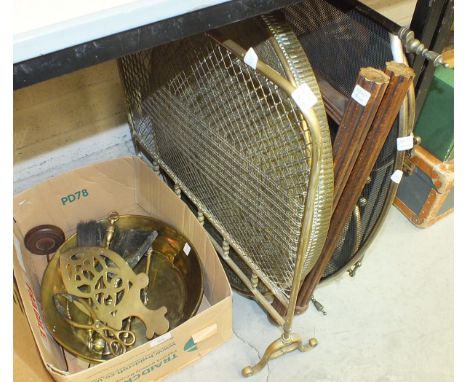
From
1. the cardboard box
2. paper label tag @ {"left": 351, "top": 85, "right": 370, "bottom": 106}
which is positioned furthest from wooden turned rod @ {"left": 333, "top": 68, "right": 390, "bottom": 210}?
the cardboard box

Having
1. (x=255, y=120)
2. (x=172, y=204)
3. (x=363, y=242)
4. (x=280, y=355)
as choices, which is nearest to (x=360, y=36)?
(x=255, y=120)

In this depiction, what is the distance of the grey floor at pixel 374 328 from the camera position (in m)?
1.21

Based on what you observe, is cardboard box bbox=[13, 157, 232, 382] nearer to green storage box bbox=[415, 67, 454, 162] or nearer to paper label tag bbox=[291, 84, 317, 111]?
paper label tag bbox=[291, 84, 317, 111]

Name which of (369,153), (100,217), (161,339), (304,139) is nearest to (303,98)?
(304,139)

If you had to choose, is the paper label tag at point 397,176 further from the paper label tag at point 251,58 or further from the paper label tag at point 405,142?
the paper label tag at point 251,58

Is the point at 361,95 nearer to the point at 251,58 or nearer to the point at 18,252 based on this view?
the point at 251,58

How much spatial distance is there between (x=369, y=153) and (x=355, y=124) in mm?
80

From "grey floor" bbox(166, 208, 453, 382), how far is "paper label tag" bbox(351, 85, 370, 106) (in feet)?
2.33

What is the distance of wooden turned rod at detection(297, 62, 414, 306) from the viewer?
0.74m

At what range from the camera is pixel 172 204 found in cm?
127

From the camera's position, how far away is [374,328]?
4.22ft

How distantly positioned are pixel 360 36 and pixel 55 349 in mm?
924

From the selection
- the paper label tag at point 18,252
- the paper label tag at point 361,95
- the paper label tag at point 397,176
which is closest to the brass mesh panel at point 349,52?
the paper label tag at point 397,176

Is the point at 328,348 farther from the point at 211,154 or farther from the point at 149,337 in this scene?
the point at 211,154
